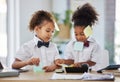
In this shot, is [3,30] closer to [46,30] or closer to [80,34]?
[46,30]

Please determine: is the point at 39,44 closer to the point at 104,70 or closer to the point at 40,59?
the point at 40,59

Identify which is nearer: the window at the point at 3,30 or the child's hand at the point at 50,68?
the child's hand at the point at 50,68

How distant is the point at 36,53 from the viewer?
2277 mm

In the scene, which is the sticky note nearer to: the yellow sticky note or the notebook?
the yellow sticky note

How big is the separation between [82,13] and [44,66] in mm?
502

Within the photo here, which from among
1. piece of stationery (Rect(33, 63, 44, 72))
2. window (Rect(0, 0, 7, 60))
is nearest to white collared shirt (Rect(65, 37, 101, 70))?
piece of stationery (Rect(33, 63, 44, 72))

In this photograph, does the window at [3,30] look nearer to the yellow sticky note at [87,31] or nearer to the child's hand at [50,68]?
the child's hand at [50,68]

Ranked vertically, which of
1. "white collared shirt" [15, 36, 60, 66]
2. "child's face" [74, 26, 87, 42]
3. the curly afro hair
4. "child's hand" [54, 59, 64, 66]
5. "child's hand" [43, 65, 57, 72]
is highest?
the curly afro hair

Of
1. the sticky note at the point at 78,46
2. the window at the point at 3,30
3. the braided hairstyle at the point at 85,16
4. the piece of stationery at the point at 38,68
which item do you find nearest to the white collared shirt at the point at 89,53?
the sticky note at the point at 78,46

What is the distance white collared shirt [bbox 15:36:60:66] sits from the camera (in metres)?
2.25

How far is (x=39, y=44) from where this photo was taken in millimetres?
2270

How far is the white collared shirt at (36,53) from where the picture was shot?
88.6 inches

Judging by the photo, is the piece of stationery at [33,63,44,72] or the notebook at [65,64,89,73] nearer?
the notebook at [65,64,89,73]

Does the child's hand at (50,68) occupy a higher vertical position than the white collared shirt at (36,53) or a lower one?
lower
